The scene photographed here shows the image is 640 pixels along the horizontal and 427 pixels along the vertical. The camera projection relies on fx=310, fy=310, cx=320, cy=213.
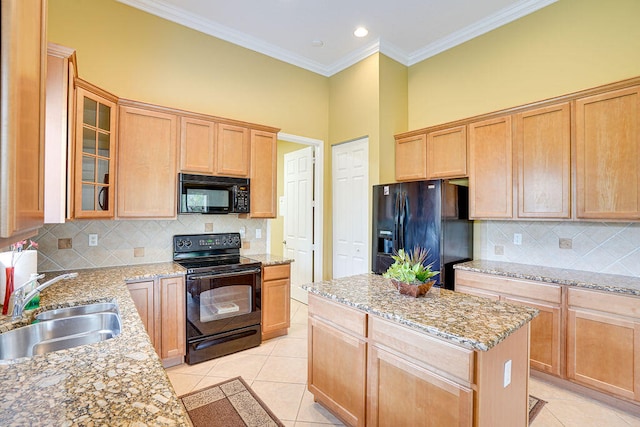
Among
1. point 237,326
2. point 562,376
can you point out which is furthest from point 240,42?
point 562,376

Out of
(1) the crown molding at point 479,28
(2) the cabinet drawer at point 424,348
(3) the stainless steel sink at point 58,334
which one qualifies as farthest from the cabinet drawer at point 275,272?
(1) the crown molding at point 479,28

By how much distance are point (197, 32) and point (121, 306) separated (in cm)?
304

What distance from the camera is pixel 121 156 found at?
268 centimetres

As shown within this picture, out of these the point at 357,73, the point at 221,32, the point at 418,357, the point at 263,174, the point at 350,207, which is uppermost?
the point at 221,32

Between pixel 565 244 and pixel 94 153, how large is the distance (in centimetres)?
418

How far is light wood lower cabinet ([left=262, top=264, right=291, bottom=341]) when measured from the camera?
130 inches

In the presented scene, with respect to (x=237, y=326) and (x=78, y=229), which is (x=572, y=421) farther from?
(x=78, y=229)

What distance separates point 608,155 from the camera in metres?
2.42

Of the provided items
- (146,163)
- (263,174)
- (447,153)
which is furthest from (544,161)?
(146,163)

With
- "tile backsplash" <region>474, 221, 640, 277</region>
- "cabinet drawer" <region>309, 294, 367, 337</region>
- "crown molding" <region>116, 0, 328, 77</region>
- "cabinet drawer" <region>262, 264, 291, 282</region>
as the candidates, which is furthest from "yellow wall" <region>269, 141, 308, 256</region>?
"cabinet drawer" <region>309, 294, 367, 337</region>

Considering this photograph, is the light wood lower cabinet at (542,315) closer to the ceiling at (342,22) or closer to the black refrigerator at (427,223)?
the black refrigerator at (427,223)

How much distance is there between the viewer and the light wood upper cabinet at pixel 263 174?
11.3 ft

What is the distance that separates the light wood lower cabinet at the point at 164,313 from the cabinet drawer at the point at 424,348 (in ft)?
6.05

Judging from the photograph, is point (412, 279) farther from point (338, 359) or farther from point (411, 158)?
point (411, 158)
